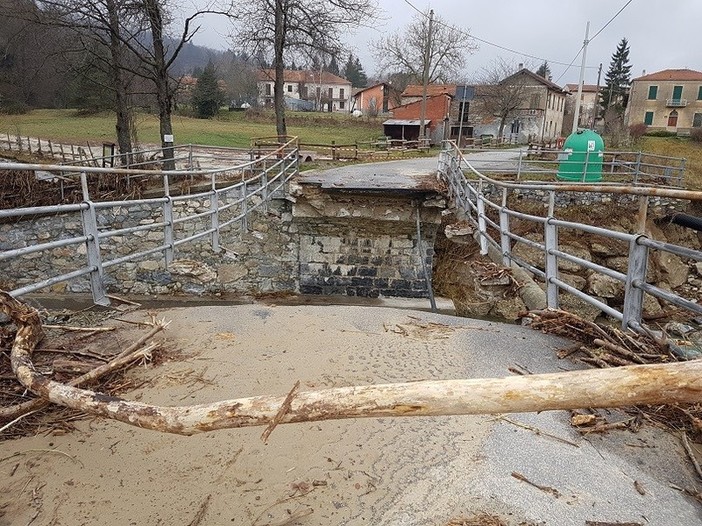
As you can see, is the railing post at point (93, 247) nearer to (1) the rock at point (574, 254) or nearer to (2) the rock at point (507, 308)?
(2) the rock at point (507, 308)

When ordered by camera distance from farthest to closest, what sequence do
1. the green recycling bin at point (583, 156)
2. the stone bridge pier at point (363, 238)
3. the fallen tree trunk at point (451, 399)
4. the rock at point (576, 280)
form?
1. the green recycling bin at point (583, 156)
2. the rock at point (576, 280)
3. the stone bridge pier at point (363, 238)
4. the fallen tree trunk at point (451, 399)

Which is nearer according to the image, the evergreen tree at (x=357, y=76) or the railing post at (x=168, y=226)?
the railing post at (x=168, y=226)

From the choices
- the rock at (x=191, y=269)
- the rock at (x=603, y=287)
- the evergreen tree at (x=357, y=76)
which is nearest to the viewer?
the rock at (x=191, y=269)

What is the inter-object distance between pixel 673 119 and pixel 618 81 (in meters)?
13.2

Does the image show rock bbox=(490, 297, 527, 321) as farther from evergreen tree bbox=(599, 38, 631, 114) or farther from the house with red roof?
the house with red roof

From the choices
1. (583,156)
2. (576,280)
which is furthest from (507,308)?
(583,156)

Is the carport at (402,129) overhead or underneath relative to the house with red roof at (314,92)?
underneath

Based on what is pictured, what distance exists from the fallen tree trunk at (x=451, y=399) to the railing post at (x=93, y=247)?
2.42 m

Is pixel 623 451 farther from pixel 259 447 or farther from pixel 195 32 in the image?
pixel 195 32

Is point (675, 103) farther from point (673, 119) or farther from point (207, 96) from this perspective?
point (207, 96)

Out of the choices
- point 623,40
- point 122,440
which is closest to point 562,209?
point 122,440

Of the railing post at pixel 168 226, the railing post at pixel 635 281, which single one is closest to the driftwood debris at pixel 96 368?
the railing post at pixel 168 226

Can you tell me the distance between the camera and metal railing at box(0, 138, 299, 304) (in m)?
3.68

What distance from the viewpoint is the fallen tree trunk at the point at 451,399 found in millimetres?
1553
